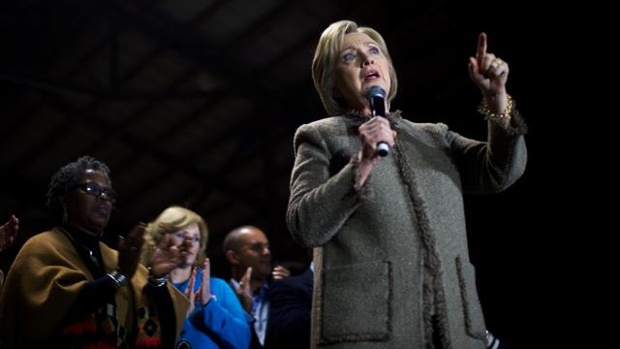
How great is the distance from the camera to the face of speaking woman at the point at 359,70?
1.93 m

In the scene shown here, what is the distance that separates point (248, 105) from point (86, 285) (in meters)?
6.19

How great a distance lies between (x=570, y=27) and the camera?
485cm

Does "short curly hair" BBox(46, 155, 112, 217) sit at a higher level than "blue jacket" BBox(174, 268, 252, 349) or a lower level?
higher

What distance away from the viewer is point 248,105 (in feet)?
29.2

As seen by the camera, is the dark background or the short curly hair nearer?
the short curly hair

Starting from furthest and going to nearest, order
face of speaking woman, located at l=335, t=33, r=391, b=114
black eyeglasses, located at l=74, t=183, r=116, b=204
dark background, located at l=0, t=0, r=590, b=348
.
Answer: dark background, located at l=0, t=0, r=590, b=348 < black eyeglasses, located at l=74, t=183, r=116, b=204 < face of speaking woman, located at l=335, t=33, r=391, b=114

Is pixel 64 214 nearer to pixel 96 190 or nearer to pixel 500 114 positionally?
pixel 96 190

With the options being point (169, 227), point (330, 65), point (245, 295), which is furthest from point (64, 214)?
point (330, 65)

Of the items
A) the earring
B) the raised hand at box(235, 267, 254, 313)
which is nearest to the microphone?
the earring

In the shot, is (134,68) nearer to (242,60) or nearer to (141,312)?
(242,60)

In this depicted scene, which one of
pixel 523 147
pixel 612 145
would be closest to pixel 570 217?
pixel 612 145

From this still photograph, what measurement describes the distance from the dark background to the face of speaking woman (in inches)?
71.7

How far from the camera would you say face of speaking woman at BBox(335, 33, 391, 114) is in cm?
193

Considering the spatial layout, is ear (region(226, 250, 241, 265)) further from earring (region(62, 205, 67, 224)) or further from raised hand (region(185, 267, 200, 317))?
earring (region(62, 205, 67, 224))
